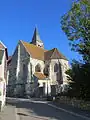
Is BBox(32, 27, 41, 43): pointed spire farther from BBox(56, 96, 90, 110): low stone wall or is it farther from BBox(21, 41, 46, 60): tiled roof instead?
BBox(56, 96, 90, 110): low stone wall

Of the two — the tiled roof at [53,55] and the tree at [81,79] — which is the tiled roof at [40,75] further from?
the tree at [81,79]

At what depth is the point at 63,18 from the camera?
2856cm

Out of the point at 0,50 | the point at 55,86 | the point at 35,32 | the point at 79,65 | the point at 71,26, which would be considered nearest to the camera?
the point at 0,50

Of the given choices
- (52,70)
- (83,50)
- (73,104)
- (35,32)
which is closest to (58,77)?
(52,70)

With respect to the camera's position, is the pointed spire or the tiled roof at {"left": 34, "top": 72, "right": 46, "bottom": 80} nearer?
the tiled roof at {"left": 34, "top": 72, "right": 46, "bottom": 80}

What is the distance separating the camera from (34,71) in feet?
249

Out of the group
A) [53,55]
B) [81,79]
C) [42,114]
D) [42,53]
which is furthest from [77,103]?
[42,53]

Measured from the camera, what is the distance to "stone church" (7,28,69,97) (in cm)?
7238

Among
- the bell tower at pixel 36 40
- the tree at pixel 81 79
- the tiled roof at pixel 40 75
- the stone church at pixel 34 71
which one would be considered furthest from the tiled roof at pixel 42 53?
the tree at pixel 81 79

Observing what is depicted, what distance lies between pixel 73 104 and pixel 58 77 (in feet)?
143

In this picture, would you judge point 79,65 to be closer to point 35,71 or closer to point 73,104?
point 73,104

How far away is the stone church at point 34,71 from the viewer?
237ft

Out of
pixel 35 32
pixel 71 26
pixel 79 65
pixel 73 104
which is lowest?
pixel 73 104

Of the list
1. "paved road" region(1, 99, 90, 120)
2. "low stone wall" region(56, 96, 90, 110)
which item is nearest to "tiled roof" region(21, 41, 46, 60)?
"low stone wall" region(56, 96, 90, 110)
